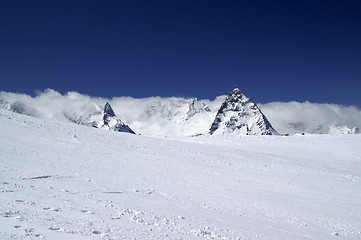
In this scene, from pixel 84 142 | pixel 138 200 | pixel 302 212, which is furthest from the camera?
pixel 84 142

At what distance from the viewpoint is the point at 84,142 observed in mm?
25469

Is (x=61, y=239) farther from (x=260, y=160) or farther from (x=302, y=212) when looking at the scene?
(x=260, y=160)

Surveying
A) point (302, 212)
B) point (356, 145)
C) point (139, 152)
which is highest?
point (356, 145)

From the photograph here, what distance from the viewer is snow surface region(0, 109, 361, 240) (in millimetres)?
9461

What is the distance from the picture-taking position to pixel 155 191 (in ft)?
49.1

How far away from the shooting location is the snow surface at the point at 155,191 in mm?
9461

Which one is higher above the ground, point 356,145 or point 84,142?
point 356,145

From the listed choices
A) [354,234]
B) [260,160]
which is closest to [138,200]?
[354,234]

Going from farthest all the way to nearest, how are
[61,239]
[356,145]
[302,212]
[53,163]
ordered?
[356,145] → [53,163] → [302,212] → [61,239]

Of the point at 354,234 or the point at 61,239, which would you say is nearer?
the point at 61,239

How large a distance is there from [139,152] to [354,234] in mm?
17409

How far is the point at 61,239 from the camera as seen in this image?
7.65m

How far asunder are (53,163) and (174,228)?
33.9 ft

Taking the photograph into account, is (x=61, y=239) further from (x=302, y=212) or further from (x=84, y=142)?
(x=84, y=142)
